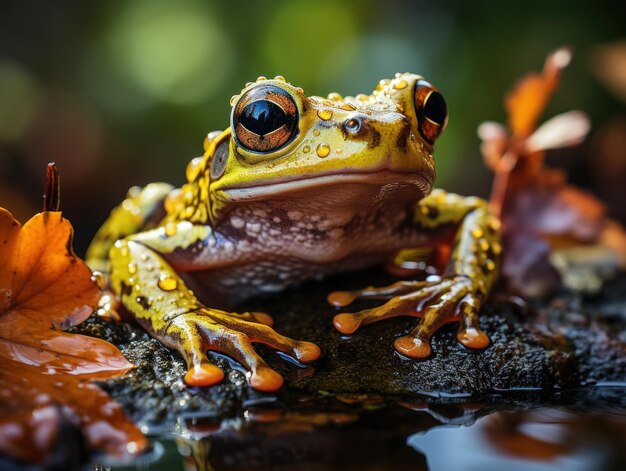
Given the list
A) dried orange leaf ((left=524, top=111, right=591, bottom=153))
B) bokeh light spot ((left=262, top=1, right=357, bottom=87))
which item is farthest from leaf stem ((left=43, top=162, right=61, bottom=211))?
bokeh light spot ((left=262, top=1, right=357, bottom=87))

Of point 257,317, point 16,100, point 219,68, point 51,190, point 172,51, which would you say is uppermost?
point 172,51

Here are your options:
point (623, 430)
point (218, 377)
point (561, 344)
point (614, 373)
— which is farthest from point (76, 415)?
point (614, 373)

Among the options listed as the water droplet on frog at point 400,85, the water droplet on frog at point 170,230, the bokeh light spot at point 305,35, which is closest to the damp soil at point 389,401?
the water droplet on frog at point 170,230

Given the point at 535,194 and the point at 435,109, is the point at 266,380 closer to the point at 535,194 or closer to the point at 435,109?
the point at 435,109

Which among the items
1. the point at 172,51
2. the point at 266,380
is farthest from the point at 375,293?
the point at 172,51

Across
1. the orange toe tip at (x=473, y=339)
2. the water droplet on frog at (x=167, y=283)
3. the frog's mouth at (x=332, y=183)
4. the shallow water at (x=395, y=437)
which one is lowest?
the shallow water at (x=395, y=437)

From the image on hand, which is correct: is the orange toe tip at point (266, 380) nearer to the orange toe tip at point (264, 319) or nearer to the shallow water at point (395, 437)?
the shallow water at point (395, 437)

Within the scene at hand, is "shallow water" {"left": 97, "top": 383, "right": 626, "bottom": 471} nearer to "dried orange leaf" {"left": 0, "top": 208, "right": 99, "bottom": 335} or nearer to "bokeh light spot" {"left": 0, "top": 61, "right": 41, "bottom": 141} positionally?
"dried orange leaf" {"left": 0, "top": 208, "right": 99, "bottom": 335}
